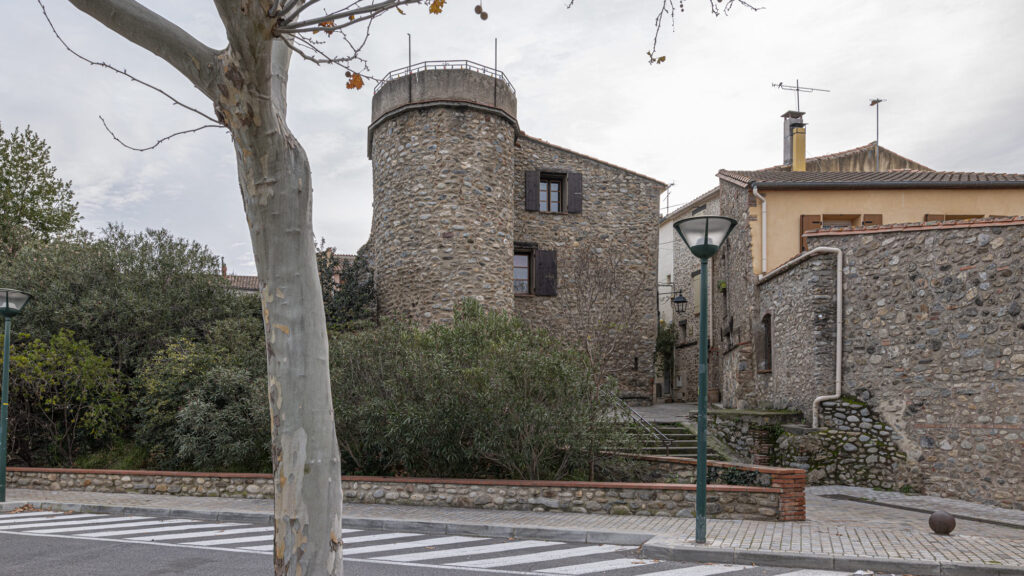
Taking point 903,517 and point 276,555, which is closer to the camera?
point 276,555

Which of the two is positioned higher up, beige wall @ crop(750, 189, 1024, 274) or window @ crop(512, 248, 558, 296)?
beige wall @ crop(750, 189, 1024, 274)

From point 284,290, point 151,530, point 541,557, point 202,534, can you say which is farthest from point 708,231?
point 151,530

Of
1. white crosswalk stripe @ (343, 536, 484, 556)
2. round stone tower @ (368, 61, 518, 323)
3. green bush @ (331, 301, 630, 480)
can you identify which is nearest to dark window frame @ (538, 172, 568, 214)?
round stone tower @ (368, 61, 518, 323)

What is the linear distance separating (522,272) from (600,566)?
47.5 feet

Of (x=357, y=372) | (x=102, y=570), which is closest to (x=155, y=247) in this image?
(x=357, y=372)

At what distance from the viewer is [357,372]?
41.1 ft

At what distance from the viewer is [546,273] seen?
21.2 metres

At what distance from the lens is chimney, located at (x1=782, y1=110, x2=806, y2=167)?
74.7 feet

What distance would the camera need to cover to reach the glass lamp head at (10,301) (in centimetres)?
1243

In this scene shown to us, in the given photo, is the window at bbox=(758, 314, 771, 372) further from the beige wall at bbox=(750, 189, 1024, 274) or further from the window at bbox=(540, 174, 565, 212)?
the window at bbox=(540, 174, 565, 212)

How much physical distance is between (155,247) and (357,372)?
889cm

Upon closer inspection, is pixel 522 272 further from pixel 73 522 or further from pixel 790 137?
pixel 73 522

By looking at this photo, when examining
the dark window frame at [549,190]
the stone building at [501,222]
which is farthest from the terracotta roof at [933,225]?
the dark window frame at [549,190]

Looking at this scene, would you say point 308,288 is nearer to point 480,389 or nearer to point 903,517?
point 480,389
